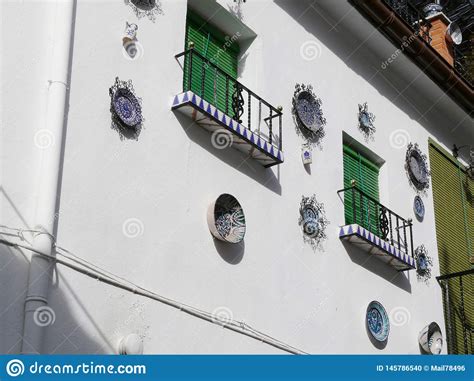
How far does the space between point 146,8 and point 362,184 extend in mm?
5096

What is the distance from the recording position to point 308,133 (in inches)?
526

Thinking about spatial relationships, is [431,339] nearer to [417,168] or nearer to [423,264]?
[423,264]

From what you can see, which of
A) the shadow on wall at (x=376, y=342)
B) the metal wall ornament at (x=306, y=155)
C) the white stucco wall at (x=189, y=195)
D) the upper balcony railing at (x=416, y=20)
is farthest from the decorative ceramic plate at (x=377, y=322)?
the upper balcony railing at (x=416, y=20)

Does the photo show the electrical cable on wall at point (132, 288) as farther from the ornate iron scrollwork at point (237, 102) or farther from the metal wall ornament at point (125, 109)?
the ornate iron scrollwork at point (237, 102)

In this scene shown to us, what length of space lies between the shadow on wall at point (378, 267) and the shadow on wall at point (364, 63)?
2.91 meters

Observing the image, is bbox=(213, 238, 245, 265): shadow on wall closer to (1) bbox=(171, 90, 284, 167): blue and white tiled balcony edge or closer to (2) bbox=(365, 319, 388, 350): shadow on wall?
(1) bbox=(171, 90, 284, 167): blue and white tiled balcony edge

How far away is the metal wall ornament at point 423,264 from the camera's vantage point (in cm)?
1503

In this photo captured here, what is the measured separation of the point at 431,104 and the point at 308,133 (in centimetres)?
470

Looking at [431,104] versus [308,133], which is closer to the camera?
[308,133]

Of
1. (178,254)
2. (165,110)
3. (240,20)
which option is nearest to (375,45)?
(240,20)

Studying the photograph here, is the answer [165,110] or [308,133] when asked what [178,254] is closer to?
[165,110]

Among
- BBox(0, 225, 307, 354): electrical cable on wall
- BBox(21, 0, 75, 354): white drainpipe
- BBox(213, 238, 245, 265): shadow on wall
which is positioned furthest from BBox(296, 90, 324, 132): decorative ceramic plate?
BBox(21, 0, 75, 354): white drainpipe

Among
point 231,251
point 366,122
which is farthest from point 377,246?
point 231,251

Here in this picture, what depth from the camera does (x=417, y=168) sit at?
629 inches
